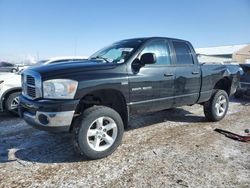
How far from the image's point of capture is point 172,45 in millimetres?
5227

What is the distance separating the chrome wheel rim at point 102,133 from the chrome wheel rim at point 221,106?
10.8 feet

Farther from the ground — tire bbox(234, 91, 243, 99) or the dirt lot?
tire bbox(234, 91, 243, 99)

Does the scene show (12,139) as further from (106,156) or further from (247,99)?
(247,99)

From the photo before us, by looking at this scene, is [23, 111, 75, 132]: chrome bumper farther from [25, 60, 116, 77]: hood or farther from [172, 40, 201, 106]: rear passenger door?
[172, 40, 201, 106]: rear passenger door

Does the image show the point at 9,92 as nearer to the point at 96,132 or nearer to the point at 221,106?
the point at 96,132

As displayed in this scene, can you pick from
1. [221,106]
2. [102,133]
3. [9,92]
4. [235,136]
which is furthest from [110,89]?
[9,92]

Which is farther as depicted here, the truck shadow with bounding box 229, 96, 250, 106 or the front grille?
the truck shadow with bounding box 229, 96, 250, 106

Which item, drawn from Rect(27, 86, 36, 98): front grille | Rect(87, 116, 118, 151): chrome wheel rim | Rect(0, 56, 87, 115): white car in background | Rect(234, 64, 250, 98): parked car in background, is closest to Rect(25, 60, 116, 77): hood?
Rect(27, 86, 36, 98): front grille

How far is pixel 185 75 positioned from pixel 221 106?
180cm

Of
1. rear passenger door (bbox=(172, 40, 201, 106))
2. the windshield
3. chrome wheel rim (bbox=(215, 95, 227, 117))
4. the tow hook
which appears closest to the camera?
the windshield

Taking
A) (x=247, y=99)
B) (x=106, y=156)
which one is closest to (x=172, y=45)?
(x=106, y=156)

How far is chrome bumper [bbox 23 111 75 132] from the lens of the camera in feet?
11.5

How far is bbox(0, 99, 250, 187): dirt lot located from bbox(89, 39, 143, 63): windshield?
1.56 meters

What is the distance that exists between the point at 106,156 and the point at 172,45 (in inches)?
105
